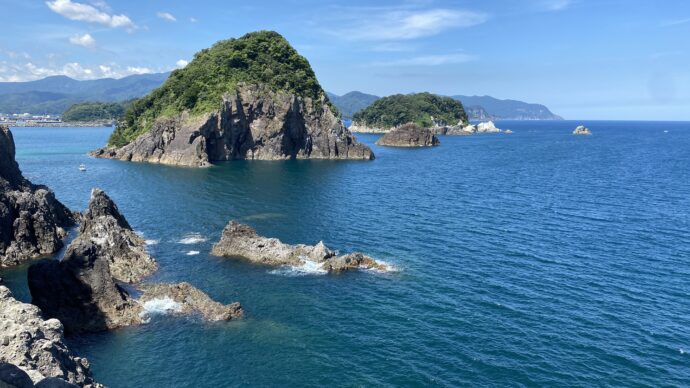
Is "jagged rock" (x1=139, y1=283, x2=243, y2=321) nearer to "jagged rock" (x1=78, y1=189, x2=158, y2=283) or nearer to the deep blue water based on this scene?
the deep blue water

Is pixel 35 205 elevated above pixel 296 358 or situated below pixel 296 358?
above

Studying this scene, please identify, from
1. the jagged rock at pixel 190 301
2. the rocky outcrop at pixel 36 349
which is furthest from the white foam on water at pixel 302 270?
the rocky outcrop at pixel 36 349

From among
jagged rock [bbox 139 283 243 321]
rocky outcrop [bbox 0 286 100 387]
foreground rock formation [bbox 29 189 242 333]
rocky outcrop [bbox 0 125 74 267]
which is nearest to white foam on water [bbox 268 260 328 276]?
jagged rock [bbox 139 283 243 321]

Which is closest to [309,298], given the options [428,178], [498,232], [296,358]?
[296,358]

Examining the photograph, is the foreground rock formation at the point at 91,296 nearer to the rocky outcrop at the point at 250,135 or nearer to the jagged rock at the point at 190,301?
the jagged rock at the point at 190,301

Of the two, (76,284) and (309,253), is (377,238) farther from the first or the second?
(76,284)

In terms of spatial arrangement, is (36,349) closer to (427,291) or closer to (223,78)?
(427,291)
